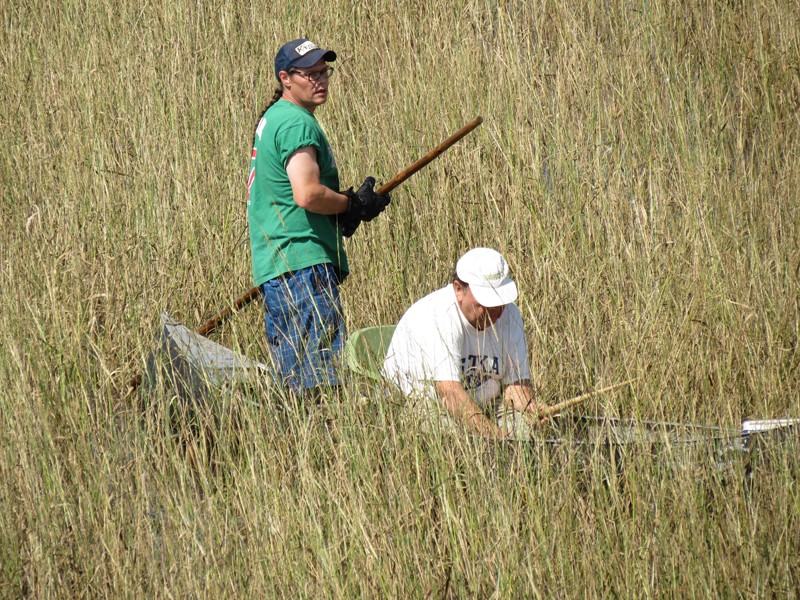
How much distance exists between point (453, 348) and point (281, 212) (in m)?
0.75

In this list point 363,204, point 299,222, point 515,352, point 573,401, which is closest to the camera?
point 573,401

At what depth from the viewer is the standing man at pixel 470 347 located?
307cm

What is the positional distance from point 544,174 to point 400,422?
1904 mm

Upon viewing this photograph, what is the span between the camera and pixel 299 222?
11.1 ft

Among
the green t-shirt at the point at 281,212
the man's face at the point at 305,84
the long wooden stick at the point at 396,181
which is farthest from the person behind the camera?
the long wooden stick at the point at 396,181

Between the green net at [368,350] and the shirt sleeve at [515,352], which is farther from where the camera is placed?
the shirt sleeve at [515,352]

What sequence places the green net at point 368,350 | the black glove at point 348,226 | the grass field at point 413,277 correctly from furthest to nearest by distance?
the black glove at point 348,226 < the green net at point 368,350 < the grass field at point 413,277

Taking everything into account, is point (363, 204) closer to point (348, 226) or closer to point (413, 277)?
point (348, 226)

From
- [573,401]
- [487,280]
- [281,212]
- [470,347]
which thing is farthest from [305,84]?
[573,401]

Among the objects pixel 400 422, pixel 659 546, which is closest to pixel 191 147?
pixel 400 422

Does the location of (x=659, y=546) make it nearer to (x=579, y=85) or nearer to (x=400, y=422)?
(x=400, y=422)

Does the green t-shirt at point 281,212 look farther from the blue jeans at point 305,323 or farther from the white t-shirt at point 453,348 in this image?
the white t-shirt at point 453,348

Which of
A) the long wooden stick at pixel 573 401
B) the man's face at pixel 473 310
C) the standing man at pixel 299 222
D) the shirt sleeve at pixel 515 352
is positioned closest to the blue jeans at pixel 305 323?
the standing man at pixel 299 222

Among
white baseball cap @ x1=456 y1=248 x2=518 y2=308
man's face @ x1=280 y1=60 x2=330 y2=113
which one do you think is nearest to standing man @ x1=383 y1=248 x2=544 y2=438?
white baseball cap @ x1=456 y1=248 x2=518 y2=308
